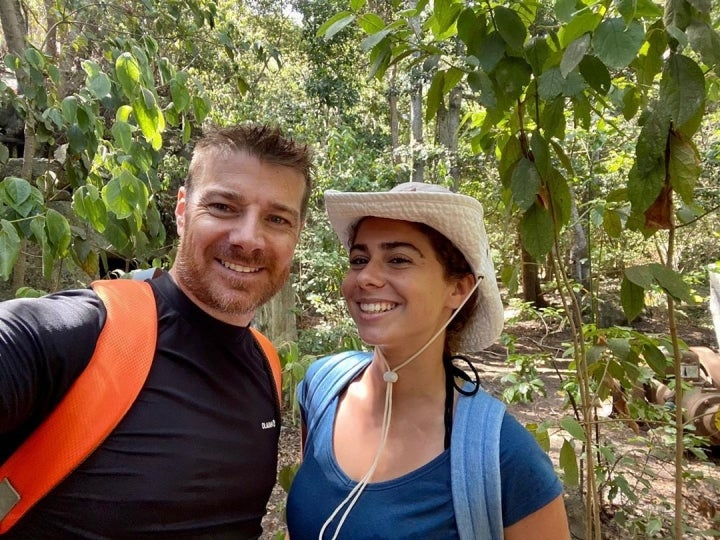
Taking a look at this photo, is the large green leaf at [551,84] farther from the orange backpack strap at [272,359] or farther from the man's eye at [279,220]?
the orange backpack strap at [272,359]

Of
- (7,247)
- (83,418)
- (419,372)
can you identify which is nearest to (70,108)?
(7,247)

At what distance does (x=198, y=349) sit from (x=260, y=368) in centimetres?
22

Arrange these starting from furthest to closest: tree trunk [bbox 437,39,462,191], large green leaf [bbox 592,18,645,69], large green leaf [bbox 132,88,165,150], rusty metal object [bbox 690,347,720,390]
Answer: tree trunk [bbox 437,39,462,191] < rusty metal object [bbox 690,347,720,390] < large green leaf [bbox 132,88,165,150] < large green leaf [bbox 592,18,645,69]

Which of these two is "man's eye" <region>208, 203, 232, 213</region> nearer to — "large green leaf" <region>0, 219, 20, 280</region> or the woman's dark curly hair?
the woman's dark curly hair

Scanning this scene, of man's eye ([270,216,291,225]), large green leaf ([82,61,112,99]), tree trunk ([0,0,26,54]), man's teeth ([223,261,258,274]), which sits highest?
tree trunk ([0,0,26,54])

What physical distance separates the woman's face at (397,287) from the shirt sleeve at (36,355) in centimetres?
58

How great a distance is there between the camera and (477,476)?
109 cm

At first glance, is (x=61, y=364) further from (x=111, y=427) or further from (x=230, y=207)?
(x=230, y=207)

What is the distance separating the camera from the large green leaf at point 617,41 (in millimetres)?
1071

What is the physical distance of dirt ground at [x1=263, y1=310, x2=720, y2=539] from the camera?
266 cm

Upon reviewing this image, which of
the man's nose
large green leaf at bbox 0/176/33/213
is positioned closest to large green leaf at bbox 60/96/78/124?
large green leaf at bbox 0/176/33/213

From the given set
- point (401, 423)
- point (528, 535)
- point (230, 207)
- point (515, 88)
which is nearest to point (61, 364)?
point (230, 207)

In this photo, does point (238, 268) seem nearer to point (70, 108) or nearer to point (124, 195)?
point (124, 195)

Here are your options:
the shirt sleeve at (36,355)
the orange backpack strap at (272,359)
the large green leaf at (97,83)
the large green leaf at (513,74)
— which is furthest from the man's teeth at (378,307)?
the large green leaf at (97,83)
